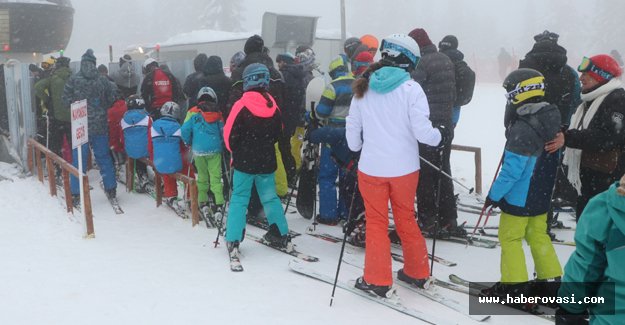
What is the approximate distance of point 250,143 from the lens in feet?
18.3

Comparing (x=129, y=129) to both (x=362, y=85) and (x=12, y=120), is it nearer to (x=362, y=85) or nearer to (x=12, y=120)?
(x=12, y=120)

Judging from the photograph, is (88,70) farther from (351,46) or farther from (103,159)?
(351,46)

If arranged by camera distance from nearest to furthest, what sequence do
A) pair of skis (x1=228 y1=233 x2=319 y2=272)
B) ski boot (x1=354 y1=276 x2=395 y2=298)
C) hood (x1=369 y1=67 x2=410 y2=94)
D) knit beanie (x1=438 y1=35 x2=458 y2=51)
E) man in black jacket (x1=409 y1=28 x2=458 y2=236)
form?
hood (x1=369 y1=67 x2=410 y2=94)
ski boot (x1=354 y1=276 x2=395 y2=298)
pair of skis (x1=228 y1=233 x2=319 y2=272)
man in black jacket (x1=409 y1=28 x2=458 y2=236)
knit beanie (x1=438 y1=35 x2=458 y2=51)

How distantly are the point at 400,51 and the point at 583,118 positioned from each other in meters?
1.86

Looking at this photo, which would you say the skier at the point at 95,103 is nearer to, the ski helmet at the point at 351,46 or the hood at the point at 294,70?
the hood at the point at 294,70

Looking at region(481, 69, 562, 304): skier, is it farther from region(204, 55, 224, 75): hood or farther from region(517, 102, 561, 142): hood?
region(204, 55, 224, 75): hood

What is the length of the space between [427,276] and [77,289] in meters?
3.29

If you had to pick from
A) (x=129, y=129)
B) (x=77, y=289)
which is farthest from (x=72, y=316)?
(x=129, y=129)

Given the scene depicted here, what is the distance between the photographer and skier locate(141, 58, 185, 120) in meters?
8.88

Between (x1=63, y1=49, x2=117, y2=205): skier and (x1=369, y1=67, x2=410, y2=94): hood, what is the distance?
17.2ft

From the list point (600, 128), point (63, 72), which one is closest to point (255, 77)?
point (600, 128)

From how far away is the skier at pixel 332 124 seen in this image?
6168 millimetres

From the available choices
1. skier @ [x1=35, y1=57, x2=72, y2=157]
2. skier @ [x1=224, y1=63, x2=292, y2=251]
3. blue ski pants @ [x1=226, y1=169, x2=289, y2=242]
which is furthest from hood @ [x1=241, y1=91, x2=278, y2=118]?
skier @ [x1=35, y1=57, x2=72, y2=157]

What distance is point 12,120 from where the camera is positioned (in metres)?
10.2
